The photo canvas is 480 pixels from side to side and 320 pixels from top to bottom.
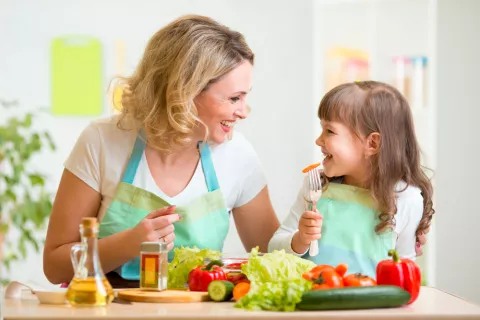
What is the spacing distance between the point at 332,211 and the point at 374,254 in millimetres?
189

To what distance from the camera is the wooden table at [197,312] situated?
4.85ft

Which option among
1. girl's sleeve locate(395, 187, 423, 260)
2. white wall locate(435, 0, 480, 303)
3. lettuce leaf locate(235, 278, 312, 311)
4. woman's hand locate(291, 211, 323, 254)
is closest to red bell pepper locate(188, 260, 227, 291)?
lettuce leaf locate(235, 278, 312, 311)

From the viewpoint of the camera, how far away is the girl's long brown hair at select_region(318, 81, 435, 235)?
2303mm

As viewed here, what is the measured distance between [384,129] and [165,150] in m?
0.68

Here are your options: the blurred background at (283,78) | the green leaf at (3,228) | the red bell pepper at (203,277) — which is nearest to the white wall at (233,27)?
the blurred background at (283,78)

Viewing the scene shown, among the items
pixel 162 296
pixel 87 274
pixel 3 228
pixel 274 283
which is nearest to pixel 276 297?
pixel 274 283

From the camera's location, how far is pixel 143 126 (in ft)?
7.80

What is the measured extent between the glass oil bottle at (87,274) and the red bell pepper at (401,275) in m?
0.64

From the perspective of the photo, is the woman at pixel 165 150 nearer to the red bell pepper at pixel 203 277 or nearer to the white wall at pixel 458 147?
the red bell pepper at pixel 203 277

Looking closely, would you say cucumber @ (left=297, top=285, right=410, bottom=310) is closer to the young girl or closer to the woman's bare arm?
the young girl

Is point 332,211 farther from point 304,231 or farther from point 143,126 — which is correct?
point 143,126

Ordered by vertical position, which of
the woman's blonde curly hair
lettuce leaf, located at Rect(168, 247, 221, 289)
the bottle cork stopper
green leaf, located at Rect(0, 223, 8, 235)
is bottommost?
green leaf, located at Rect(0, 223, 8, 235)

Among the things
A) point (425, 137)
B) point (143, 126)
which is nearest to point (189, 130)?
point (143, 126)

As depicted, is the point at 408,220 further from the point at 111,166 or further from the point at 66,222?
the point at 66,222
